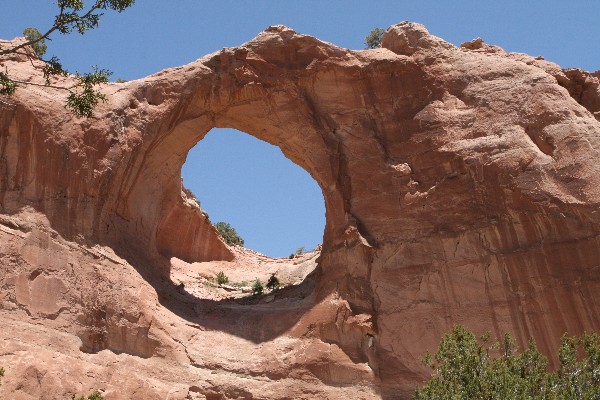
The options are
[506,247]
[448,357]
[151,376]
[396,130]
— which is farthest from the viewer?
[396,130]

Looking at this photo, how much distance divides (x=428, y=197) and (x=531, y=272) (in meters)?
3.12

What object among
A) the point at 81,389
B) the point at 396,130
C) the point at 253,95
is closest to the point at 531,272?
the point at 396,130

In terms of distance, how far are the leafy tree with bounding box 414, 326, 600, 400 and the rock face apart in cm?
442

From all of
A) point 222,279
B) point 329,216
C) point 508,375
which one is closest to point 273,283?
point 222,279

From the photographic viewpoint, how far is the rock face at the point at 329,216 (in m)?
18.4

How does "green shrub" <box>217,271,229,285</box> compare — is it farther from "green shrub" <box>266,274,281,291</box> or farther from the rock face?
the rock face

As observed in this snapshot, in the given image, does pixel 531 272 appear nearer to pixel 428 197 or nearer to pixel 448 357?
pixel 428 197

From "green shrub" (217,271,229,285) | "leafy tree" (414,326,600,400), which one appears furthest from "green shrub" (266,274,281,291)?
"leafy tree" (414,326,600,400)

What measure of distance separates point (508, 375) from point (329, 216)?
909 centimetres

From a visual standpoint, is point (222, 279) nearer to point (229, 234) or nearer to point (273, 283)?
point (273, 283)

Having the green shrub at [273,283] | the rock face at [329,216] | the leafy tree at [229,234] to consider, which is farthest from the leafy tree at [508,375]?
the leafy tree at [229,234]

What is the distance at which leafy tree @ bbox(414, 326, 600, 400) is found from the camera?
13523mm

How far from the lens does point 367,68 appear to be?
73.6ft

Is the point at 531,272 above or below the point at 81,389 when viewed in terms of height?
above
